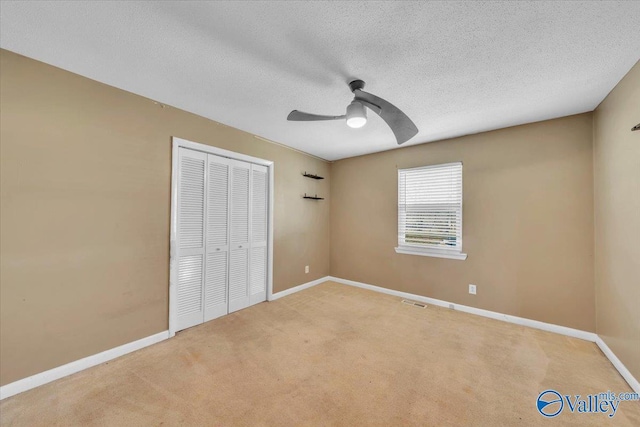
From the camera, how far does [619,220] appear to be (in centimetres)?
209

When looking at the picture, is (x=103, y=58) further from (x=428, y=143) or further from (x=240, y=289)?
(x=428, y=143)

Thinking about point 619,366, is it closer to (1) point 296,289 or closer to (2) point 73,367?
(1) point 296,289

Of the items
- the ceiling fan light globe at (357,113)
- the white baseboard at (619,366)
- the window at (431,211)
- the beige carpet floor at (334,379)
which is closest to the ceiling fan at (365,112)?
the ceiling fan light globe at (357,113)

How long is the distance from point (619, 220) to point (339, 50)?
2776mm

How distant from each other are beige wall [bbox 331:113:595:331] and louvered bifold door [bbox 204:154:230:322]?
262cm

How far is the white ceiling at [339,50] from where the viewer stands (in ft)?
4.52

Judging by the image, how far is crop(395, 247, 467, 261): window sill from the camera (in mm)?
3341

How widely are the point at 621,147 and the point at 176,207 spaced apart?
4.22 m

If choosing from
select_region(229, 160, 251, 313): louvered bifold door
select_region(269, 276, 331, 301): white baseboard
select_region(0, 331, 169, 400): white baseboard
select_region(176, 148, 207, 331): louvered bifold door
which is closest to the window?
select_region(269, 276, 331, 301): white baseboard

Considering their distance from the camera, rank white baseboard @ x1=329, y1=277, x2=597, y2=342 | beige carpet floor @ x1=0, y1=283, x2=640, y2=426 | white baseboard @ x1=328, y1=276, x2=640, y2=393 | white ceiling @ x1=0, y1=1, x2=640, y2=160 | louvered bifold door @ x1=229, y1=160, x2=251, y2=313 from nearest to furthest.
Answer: white ceiling @ x1=0, y1=1, x2=640, y2=160 < beige carpet floor @ x1=0, y1=283, x2=640, y2=426 < white baseboard @ x1=328, y1=276, x2=640, y2=393 < white baseboard @ x1=329, y1=277, x2=597, y2=342 < louvered bifold door @ x1=229, y1=160, x2=251, y2=313

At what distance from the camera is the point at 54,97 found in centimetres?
192

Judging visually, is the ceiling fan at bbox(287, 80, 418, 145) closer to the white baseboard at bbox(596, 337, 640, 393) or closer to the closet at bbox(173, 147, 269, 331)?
the closet at bbox(173, 147, 269, 331)

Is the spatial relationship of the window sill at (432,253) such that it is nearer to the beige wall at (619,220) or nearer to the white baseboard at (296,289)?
the beige wall at (619,220)

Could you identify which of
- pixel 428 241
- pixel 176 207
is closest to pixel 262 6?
pixel 176 207
